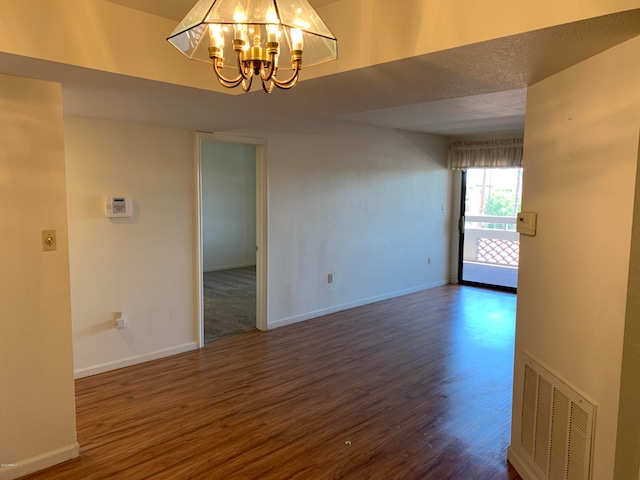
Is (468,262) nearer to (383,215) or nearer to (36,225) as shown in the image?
(383,215)

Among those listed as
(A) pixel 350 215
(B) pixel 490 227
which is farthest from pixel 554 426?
(B) pixel 490 227

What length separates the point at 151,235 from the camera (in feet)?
13.1

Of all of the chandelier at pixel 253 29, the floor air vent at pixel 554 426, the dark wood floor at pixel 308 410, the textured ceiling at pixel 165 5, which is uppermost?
the textured ceiling at pixel 165 5

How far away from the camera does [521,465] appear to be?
2.44 m

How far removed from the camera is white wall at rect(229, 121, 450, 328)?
5020 mm

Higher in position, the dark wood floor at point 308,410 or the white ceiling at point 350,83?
the white ceiling at point 350,83

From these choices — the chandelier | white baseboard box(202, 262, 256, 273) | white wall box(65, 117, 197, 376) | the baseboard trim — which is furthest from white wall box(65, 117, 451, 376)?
white baseboard box(202, 262, 256, 273)

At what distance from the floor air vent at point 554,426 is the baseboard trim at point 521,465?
38 millimetres

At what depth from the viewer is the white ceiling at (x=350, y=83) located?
5.46ft

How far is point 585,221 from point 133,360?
365cm

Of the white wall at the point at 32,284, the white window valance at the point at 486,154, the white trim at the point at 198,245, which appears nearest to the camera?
the white wall at the point at 32,284

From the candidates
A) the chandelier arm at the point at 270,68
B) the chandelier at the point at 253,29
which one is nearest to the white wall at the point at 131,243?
the chandelier at the point at 253,29

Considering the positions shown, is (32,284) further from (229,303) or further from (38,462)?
(229,303)

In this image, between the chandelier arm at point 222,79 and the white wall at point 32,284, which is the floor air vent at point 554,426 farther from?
the white wall at point 32,284
